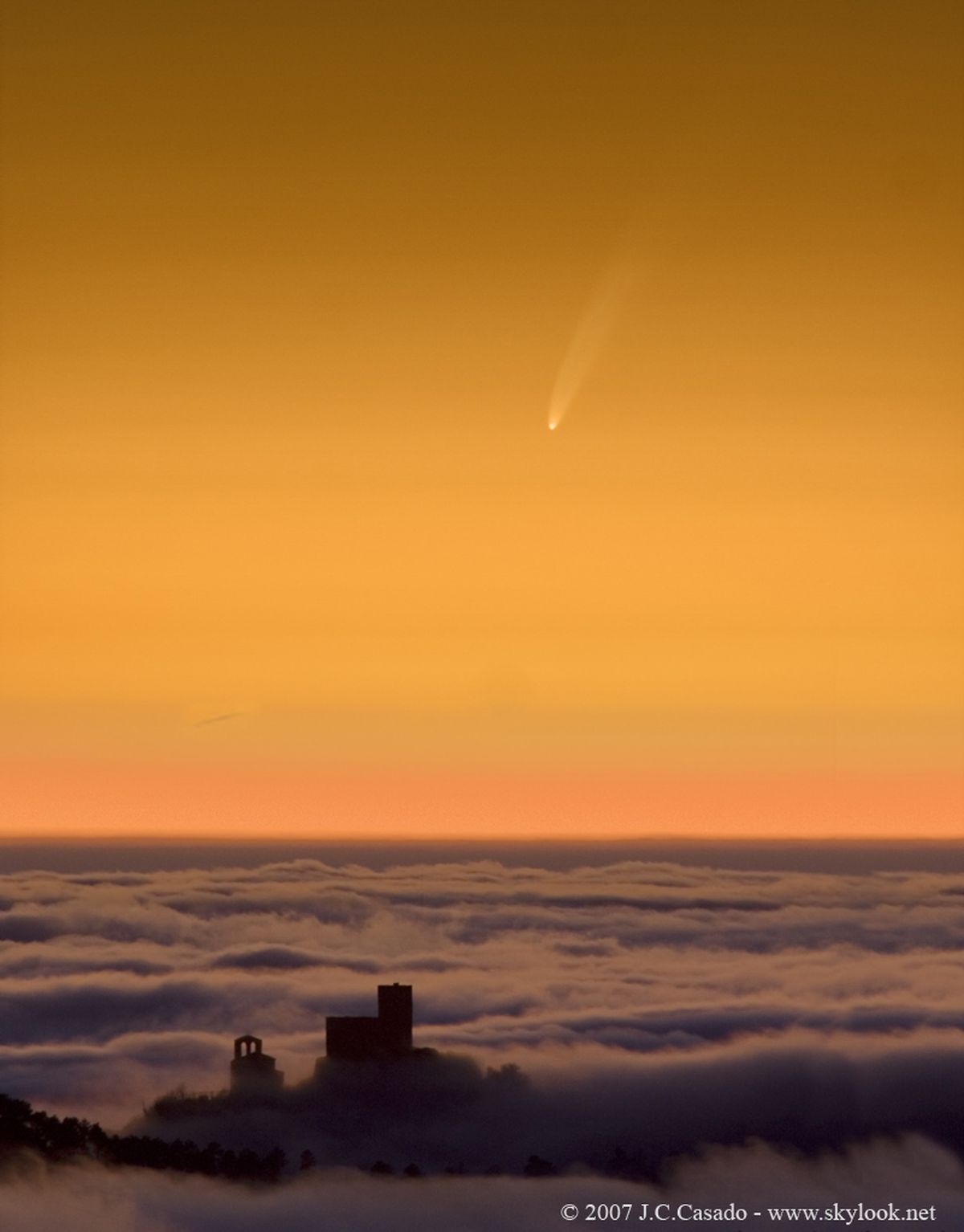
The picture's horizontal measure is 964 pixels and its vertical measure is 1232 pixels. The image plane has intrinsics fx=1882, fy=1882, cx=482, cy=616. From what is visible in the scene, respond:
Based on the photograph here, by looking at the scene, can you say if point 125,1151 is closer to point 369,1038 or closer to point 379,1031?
point 369,1038

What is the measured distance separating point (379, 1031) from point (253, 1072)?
4.45 metres

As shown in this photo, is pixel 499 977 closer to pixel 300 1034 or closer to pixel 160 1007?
pixel 160 1007

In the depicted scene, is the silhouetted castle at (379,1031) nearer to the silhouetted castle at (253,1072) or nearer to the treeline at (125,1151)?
the silhouetted castle at (253,1072)

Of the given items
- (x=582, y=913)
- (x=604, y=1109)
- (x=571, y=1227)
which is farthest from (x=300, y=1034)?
(x=582, y=913)

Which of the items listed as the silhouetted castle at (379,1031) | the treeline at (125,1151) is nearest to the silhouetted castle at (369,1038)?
the silhouetted castle at (379,1031)

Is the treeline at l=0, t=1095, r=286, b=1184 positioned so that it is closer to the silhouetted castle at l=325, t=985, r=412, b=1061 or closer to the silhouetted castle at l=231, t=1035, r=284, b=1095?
the silhouetted castle at l=231, t=1035, r=284, b=1095

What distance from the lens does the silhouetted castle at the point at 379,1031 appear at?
45969 mm

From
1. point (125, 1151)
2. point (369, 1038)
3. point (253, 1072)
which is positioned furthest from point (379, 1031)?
point (125, 1151)

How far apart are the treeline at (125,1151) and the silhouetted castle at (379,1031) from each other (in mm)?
3054

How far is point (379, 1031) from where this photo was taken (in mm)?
46656

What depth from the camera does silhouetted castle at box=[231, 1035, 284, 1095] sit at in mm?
47688

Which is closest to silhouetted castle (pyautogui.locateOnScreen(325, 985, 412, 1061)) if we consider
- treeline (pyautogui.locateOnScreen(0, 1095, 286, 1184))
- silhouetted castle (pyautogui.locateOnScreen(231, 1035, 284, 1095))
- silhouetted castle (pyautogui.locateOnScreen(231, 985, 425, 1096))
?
silhouetted castle (pyautogui.locateOnScreen(231, 985, 425, 1096))

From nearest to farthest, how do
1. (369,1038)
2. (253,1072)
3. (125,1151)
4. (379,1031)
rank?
(125,1151) → (379,1031) → (369,1038) → (253,1072)

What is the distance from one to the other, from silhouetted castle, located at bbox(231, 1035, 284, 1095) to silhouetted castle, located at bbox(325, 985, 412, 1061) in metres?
1.90
